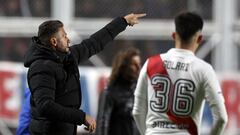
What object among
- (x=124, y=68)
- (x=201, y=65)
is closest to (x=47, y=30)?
(x=201, y=65)

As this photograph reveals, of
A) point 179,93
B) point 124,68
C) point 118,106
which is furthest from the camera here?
point 124,68

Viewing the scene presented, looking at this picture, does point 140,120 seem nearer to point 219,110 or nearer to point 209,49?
point 219,110

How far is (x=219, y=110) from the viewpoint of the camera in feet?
19.5

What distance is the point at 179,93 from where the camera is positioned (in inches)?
238

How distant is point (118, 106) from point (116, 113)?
2.6 inches

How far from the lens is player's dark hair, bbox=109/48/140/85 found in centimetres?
829

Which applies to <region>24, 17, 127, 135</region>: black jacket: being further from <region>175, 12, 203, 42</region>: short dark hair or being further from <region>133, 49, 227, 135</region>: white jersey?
<region>175, 12, 203, 42</region>: short dark hair

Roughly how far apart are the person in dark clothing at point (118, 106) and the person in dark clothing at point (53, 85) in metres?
1.93

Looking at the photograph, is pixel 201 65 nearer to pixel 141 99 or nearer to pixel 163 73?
pixel 163 73

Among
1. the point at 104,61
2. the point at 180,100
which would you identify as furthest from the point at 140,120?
the point at 104,61

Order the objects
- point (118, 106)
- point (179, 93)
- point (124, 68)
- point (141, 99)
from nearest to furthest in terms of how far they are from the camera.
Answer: point (179, 93)
point (141, 99)
point (118, 106)
point (124, 68)

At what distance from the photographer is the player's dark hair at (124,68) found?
27.2 ft

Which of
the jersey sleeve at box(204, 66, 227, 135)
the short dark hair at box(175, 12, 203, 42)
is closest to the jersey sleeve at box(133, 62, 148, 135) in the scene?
the short dark hair at box(175, 12, 203, 42)

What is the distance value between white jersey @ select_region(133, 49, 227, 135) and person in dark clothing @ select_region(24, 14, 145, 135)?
425mm
